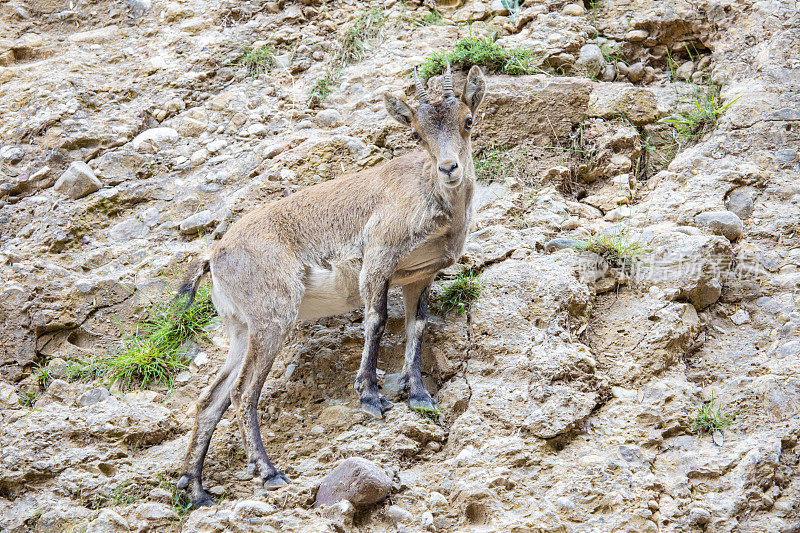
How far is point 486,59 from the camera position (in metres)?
7.75

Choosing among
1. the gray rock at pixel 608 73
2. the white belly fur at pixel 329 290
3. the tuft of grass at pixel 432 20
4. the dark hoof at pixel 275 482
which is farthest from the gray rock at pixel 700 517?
the tuft of grass at pixel 432 20

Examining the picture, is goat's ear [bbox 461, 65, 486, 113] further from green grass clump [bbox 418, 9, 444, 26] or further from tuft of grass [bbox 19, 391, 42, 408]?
tuft of grass [bbox 19, 391, 42, 408]

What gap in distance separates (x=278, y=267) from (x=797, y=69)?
5.24 m

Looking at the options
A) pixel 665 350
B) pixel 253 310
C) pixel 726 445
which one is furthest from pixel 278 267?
pixel 726 445

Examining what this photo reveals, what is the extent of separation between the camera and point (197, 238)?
23.7ft

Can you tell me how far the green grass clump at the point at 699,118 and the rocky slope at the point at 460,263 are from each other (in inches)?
4.4

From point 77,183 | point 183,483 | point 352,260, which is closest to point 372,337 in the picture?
point 352,260

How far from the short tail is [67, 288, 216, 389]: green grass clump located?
0.32 ft

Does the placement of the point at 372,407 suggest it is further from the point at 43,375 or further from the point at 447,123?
the point at 43,375

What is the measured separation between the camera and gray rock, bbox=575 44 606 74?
7.88m

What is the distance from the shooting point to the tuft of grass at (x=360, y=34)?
851 centimetres

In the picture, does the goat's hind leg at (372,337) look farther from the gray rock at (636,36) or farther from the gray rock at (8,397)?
the gray rock at (636,36)

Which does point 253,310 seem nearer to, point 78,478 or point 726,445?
point 78,478

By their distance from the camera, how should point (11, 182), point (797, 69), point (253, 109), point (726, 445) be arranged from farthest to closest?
1. point (253, 109)
2. point (11, 182)
3. point (797, 69)
4. point (726, 445)
